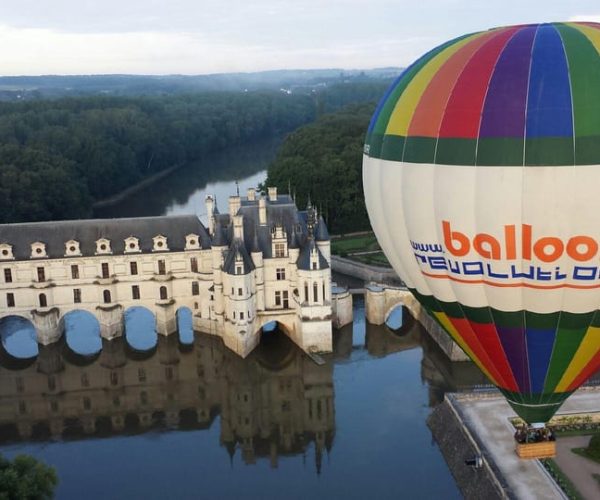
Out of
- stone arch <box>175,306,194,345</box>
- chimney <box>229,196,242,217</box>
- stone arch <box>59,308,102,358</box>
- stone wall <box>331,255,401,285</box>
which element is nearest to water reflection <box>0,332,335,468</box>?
stone arch <box>175,306,194,345</box>

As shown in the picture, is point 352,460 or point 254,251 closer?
point 352,460

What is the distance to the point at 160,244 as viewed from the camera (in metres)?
36.1

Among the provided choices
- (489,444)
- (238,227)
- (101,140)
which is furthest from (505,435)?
(101,140)

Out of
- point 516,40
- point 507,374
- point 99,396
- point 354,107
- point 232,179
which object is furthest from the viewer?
point 354,107

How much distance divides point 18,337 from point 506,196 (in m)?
29.8

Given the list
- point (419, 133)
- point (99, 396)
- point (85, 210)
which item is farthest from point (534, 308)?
point (85, 210)

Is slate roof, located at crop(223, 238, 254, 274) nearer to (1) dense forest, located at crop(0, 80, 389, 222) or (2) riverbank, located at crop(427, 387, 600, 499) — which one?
(2) riverbank, located at crop(427, 387, 600, 499)

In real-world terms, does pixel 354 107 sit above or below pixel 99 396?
above

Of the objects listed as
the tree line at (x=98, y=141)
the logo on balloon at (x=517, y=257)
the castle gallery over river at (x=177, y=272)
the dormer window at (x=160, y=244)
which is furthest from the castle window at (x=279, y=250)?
the tree line at (x=98, y=141)

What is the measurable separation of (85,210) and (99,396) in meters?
36.6

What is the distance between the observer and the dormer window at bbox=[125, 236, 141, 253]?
35.8 metres

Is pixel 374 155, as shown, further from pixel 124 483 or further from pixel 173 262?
pixel 173 262

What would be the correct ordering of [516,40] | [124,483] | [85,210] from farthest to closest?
[85,210] → [124,483] → [516,40]

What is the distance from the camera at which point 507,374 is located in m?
17.8
